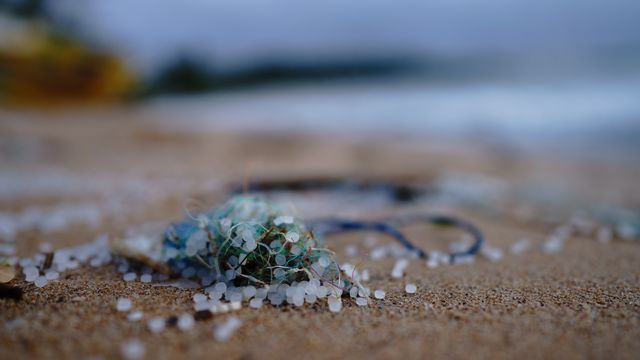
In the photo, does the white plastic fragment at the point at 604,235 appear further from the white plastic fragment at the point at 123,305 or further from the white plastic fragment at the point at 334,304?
the white plastic fragment at the point at 123,305

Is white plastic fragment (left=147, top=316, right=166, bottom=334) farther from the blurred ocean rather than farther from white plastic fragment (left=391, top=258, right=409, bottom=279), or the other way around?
the blurred ocean

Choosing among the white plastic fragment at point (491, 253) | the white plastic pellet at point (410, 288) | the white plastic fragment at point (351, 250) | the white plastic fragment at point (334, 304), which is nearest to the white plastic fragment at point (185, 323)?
the white plastic fragment at point (334, 304)

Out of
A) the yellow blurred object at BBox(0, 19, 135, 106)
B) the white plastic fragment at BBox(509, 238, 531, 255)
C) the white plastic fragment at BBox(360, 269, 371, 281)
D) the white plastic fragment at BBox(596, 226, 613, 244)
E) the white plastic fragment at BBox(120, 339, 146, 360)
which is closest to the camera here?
the white plastic fragment at BBox(120, 339, 146, 360)

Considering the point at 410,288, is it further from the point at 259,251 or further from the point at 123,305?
the point at 123,305

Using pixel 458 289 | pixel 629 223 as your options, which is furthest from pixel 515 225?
pixel 458 289

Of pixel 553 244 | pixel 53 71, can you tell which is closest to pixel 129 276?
pixel 553 244

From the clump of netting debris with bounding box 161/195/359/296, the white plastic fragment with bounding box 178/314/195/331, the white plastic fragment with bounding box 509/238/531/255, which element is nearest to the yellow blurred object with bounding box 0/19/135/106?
the clump of netting debris with bounding box 161/195/359/296
